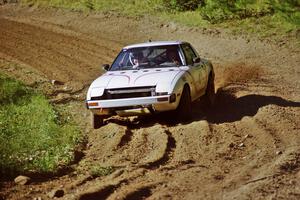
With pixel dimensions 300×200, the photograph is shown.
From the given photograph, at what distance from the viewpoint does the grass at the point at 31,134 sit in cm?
799

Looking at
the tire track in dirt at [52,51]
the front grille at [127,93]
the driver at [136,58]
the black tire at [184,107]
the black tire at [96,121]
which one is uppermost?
the driver at [136,58]

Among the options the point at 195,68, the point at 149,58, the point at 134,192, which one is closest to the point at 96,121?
the point at 149,58

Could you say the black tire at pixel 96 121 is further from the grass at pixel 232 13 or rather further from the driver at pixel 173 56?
the grass at pixel 232 13

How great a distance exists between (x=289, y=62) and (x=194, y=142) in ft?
38.6

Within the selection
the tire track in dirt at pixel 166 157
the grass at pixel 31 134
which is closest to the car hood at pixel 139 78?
the grass at pixel 31 134

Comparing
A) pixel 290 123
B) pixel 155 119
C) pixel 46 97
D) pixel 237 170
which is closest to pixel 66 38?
pixel 46 97

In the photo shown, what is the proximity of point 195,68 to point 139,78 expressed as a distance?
1671 mm

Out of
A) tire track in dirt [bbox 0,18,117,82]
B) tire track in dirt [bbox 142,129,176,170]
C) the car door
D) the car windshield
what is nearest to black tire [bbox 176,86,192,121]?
the car door

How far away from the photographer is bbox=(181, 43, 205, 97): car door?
37.1 feet

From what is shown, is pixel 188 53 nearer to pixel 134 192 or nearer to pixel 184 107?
pixel 184 107

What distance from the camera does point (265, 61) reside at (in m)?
20.0

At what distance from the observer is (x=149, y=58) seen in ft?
37.2

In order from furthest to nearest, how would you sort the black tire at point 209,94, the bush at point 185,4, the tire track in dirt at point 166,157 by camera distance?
the bush at point 185,4 < the black tire at point 209,94 < the tire track in dirt at point 166,157

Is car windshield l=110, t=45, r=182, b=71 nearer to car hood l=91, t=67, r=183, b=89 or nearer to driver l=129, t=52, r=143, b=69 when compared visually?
driver l=129, t=52, r=143, b=69
